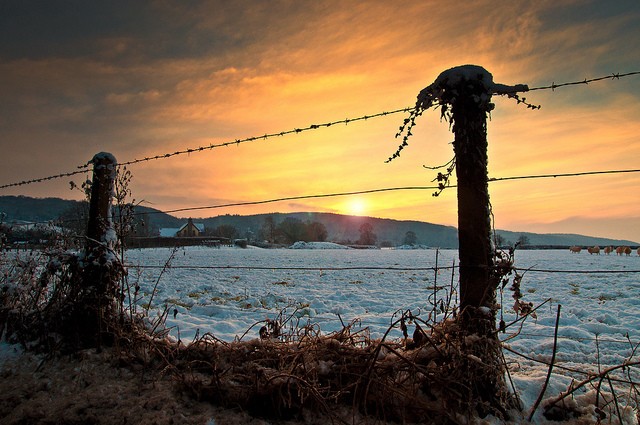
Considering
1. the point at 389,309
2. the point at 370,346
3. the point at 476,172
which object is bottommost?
the point at 389,309

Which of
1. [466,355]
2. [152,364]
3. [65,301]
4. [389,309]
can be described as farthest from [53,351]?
[389,309]

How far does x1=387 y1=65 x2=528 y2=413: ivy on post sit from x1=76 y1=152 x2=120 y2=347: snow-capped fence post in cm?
306

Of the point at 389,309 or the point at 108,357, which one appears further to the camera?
the point at 389,309

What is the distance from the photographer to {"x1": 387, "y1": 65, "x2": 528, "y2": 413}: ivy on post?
2396 millimetres

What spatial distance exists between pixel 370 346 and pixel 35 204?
14717 cm

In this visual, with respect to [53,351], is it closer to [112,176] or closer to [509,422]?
[112,176]

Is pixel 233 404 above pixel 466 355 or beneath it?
beneath

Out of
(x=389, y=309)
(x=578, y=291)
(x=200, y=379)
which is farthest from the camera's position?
(x=578, y=291)

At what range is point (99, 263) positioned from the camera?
3.52m

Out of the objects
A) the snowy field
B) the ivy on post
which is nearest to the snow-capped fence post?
the snowy field

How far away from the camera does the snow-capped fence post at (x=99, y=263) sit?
335 centimetres

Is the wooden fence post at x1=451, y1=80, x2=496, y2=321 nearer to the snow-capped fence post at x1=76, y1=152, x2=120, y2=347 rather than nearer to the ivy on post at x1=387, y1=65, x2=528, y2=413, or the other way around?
the ivy on post at x1=387, y1=65, x2=528, y2=413

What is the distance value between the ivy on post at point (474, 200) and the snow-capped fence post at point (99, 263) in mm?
3056

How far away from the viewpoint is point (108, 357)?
10.0 feet
